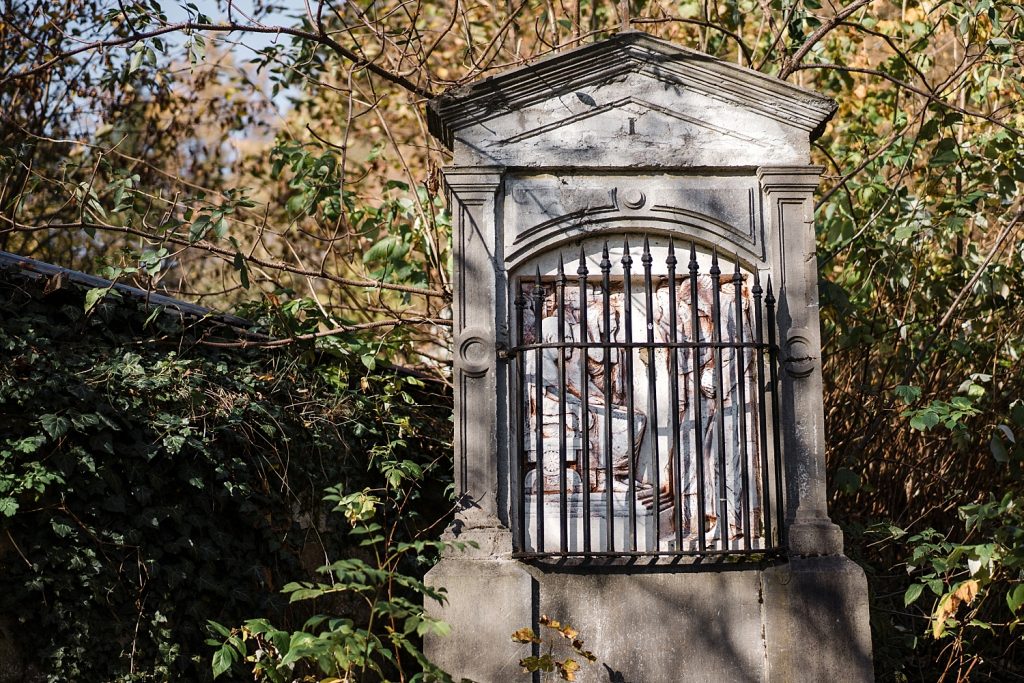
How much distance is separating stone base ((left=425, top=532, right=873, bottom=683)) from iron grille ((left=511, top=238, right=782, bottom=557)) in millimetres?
143

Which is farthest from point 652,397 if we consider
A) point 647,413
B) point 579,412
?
point 579,412

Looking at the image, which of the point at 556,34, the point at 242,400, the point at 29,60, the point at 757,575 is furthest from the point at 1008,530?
the point at 29,60

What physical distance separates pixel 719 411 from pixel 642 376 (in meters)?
0.43

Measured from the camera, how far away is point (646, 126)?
187 inches

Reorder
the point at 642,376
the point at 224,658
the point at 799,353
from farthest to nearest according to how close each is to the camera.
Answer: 1. the point at 642,376
2. the point at 799,353
3. the point at 224,658

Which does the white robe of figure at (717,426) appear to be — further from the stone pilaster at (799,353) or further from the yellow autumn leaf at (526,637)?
the yellow autumn leaf at (526,637)

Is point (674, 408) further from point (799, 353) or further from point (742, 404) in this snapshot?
point (799, 353)

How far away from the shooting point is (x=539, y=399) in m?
4.42

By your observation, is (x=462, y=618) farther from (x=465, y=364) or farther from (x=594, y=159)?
(x=594, y=159)

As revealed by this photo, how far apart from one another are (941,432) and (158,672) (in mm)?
4790

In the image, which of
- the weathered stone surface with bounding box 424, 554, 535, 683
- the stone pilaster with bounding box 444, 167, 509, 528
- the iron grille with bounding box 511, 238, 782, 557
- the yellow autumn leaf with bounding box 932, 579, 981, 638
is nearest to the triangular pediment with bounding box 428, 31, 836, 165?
the stone pilaster with bounding box 444, 167, 509, 528

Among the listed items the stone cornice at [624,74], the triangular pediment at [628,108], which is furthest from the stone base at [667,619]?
the stone cornice at [624,74]

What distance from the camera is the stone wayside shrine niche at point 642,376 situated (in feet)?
14.2

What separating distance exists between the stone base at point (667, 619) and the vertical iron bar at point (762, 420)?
210mm
